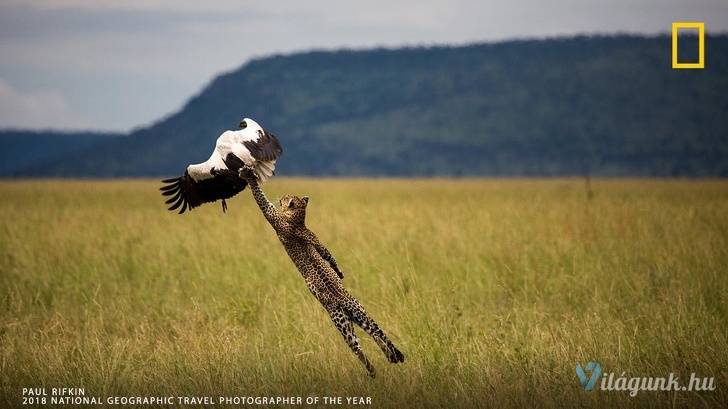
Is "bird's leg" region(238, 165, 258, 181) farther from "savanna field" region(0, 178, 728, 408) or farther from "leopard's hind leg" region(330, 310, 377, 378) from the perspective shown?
"savanna field" region(0, 178, 728, 408)

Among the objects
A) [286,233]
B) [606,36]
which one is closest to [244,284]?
[286,233]

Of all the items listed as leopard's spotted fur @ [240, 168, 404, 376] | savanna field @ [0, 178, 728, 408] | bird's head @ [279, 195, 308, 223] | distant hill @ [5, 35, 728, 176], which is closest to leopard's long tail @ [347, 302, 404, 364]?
leopard's spotted fur @ [240, 168, 404, 376]

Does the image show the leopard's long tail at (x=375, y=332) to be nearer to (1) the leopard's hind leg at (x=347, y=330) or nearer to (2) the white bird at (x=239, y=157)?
(1) the leopard's hind leg at (x=347, y=330)

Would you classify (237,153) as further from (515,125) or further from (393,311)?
(515,125)

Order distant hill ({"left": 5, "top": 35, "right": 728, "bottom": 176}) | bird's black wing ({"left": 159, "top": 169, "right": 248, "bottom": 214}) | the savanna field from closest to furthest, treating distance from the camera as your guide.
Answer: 1. bird's black wing ({"left": 159, "top": 169, "right": 248, "bottom": 214})
2. the savanna field
3. distant hill ({"left": 5, "top": 35, "right": 728, "bottom": 176})

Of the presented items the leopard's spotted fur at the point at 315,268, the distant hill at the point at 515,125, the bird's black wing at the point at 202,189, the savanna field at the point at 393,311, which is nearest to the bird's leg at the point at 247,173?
the leopard's spotted fur at the point at 315,268

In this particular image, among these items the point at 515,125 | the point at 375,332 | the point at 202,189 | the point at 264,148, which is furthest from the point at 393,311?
the point at 515,125

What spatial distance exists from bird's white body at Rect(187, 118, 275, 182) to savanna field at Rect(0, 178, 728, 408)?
1.65 meters

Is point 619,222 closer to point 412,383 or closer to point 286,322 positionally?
point 286,322

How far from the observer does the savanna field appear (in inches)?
237

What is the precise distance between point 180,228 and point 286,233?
1373 centimetres

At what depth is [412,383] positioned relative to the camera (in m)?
5.71

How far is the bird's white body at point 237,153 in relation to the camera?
15.8 ft

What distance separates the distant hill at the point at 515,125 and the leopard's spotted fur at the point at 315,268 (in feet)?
391
